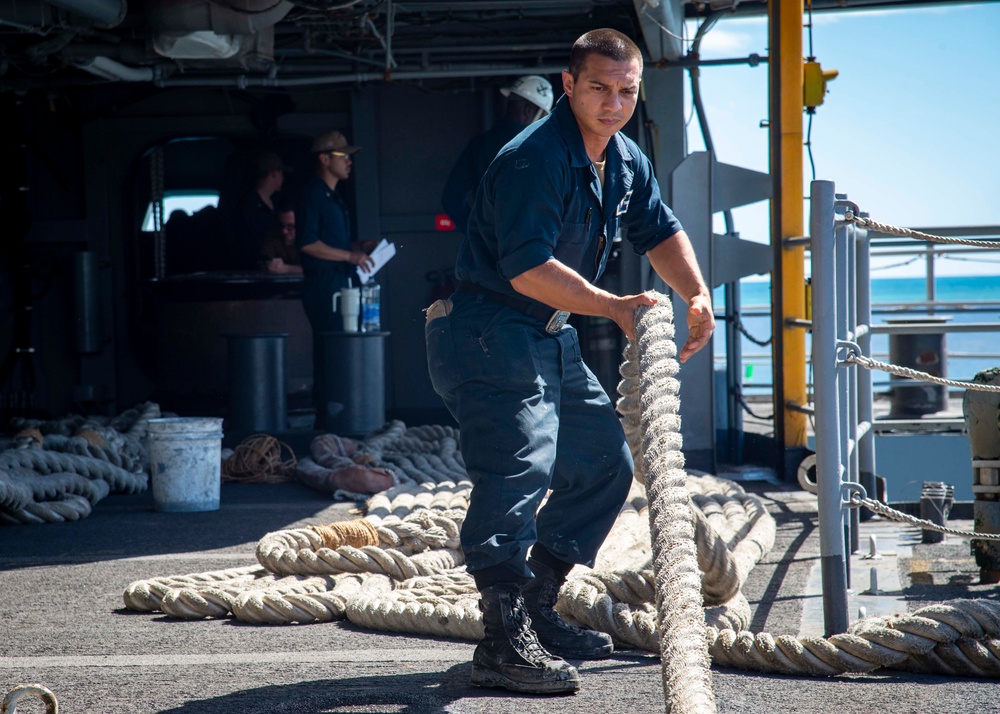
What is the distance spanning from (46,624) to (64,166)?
7554 mm

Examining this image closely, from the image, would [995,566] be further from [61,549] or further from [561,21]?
[561,21]

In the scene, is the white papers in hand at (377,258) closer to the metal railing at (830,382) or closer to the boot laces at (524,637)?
the metal railing at (830,382)

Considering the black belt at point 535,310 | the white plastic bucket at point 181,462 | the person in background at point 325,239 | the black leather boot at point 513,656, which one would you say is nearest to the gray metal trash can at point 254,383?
the person in background at point 325,239

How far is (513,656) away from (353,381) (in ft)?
18.9

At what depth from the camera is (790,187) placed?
6.75m

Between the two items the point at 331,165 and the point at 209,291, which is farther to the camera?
the point at 209,291

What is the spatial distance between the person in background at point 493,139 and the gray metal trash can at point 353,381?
1.20 meters

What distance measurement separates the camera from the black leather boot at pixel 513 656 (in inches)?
115

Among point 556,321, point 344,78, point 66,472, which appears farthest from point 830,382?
point 344,78

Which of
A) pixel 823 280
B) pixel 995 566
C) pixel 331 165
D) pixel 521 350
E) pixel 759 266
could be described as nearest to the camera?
pixel 521 350

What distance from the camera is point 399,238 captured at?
34.1ft

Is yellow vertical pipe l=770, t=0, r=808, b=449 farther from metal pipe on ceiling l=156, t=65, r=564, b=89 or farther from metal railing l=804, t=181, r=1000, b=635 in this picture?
metal railing l=804, t=181, r=1000, b=635

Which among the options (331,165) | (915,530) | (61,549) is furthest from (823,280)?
(331,165)

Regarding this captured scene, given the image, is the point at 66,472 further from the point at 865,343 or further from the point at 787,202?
the point at 787,202
